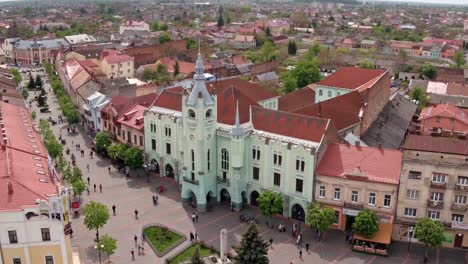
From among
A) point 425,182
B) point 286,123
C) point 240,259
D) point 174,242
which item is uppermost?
point 286,123

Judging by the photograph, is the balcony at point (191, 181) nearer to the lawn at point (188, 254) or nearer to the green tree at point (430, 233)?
the lawn at point (188, 254)

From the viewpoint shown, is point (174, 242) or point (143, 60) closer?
point (174, 242)

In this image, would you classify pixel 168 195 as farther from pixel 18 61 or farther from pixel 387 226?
pixel 18 61

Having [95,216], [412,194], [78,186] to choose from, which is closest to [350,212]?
[412,194]

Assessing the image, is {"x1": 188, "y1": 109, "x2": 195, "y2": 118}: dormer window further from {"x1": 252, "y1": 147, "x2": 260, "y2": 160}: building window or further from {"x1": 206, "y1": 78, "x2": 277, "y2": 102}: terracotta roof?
{"x1": 206, "y1": 78, "x2": 277, "y2": 102}: terracotta roof

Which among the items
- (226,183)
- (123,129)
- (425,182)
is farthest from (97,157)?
(425,182)

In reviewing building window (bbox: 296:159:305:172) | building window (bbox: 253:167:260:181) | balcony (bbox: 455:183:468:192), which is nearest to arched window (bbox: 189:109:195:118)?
building window (bbox: 253:167:260:181)

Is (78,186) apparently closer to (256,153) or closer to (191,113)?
(191,113)

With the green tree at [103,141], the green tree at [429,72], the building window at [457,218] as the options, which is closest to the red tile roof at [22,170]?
the green tree at [103,141]
